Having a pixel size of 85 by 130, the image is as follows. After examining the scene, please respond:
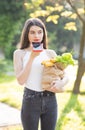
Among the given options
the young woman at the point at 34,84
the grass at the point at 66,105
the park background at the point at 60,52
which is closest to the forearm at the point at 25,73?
the young woman at the point at 34,84

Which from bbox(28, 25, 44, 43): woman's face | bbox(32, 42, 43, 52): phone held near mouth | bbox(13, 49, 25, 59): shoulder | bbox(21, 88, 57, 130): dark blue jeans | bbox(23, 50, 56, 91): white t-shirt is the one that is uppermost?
bbox(28, 25, 44, 43): woman's face

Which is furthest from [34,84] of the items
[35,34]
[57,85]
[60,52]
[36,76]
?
[60,52]

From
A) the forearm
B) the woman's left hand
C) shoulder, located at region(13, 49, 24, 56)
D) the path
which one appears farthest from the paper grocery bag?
the path

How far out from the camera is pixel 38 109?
312 centimetres

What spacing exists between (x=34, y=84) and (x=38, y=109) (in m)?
0.22

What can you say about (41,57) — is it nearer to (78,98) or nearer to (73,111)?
(73,111)

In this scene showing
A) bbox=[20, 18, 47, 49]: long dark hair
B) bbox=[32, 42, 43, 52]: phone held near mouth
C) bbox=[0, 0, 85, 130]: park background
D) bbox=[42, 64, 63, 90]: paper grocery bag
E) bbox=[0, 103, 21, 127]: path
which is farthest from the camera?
bbox=[0, 0, 85, 130]: park background

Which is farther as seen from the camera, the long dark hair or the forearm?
the long dark hair

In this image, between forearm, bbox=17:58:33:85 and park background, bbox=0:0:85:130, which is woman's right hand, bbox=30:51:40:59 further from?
park background, bbox=0:0:85:130

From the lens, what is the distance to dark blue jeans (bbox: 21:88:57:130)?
10.2 ft

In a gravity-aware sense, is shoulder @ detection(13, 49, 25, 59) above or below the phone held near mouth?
below

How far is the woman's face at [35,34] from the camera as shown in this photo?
314 cm

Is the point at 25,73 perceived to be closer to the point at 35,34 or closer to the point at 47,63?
the point at 47,63

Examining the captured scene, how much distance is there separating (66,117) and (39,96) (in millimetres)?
3449
